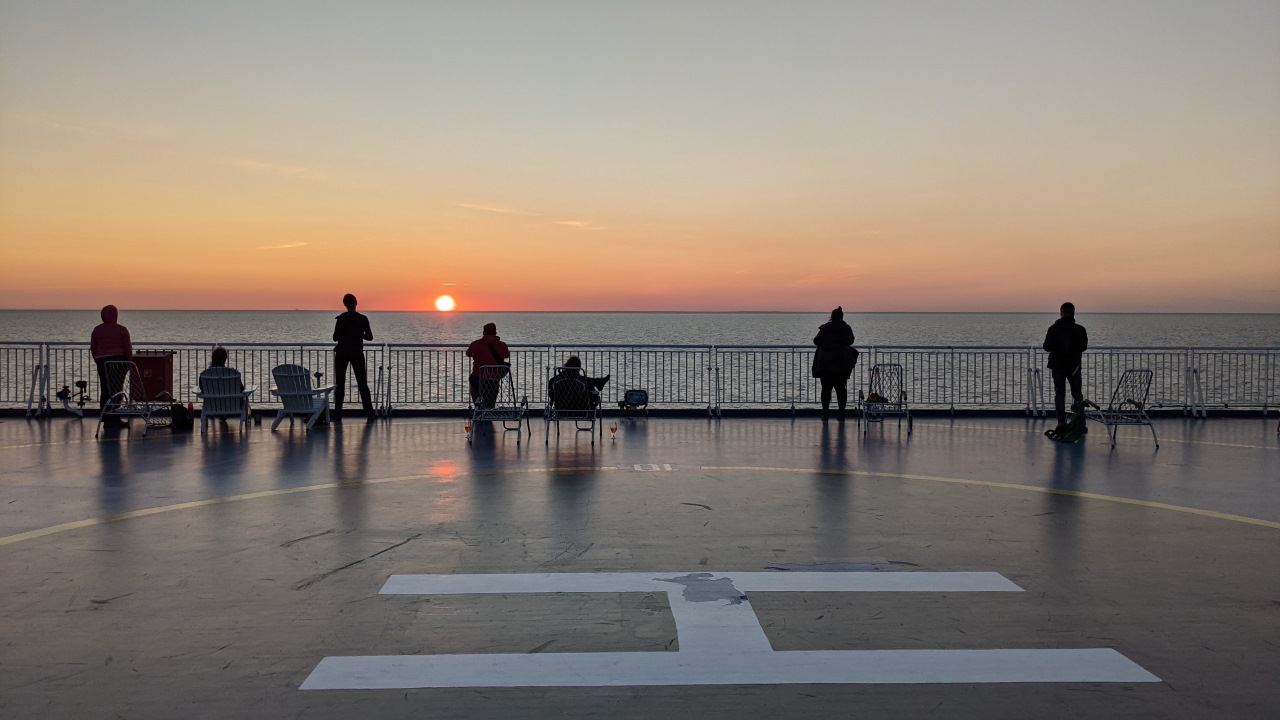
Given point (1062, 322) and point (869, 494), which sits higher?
point (1062, 322)

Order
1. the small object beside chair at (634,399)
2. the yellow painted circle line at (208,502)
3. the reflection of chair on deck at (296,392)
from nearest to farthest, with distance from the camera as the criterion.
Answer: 1. the yellow painted circle line at (208,502)
2. the reflection of chair on deck at (296,392)
3. the small object beside chair at (634,399)

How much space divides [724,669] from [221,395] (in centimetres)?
1113

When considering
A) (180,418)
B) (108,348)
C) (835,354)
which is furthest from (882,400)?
(108,348)

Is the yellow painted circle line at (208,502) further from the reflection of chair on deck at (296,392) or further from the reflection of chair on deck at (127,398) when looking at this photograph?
the reflection of chair on deck at (127,398)

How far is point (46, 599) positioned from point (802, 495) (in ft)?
19.7

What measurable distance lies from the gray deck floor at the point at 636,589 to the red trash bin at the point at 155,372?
4136 mm

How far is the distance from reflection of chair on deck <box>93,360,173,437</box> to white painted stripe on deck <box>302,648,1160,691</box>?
1052cm

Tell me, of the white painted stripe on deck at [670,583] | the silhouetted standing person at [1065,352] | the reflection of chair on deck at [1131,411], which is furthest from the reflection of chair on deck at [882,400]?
the white painted stripe on deck at [670,583]

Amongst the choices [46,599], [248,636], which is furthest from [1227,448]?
[46,599]

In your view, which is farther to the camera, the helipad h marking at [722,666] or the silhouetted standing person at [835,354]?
the silhouetted standing person at [835,354]

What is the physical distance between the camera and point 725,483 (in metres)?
9.12

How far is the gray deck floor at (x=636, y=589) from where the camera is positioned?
3914mm

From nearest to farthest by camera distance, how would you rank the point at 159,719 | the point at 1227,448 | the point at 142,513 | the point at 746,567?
the point at 159,719 → the point at 746,567 → the point at 142,513 → the point at 1227,448

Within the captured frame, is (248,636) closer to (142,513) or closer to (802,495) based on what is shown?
(142,513)
